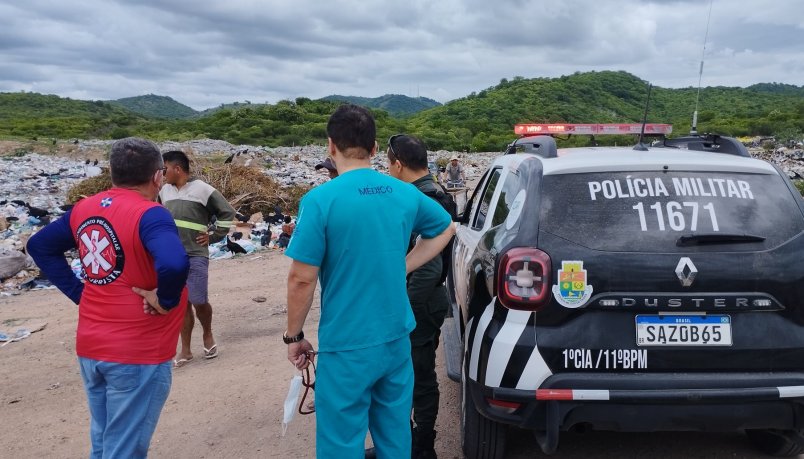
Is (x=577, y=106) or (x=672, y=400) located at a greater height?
(x=577, y=106)

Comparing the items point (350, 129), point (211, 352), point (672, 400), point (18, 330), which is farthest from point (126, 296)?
point (18, 330)

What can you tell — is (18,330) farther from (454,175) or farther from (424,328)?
(454,175)

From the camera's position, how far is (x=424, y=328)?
132 inches

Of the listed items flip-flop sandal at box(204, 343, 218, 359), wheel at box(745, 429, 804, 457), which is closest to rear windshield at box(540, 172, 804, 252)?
wheel at box(745, 429, 804, 457)

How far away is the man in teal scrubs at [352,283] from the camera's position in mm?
2365

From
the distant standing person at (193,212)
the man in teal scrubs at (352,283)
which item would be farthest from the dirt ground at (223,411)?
the man in teal scrubs at (352,283)

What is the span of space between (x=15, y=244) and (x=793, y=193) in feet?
36.0

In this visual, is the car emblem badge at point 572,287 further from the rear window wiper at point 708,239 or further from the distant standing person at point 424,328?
the distant standing person at point 424,328

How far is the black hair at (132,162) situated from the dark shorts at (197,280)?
8.32 feet

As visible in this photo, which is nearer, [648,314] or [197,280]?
[648,314]

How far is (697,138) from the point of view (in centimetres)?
407

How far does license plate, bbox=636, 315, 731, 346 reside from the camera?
2689 mm

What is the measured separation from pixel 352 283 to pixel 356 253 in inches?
4.9

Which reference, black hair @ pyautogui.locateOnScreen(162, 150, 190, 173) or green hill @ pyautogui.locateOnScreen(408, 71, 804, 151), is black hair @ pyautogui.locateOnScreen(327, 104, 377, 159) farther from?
green hill @ pyautogui.locateOnScreen(408, 71, 804, 151)
